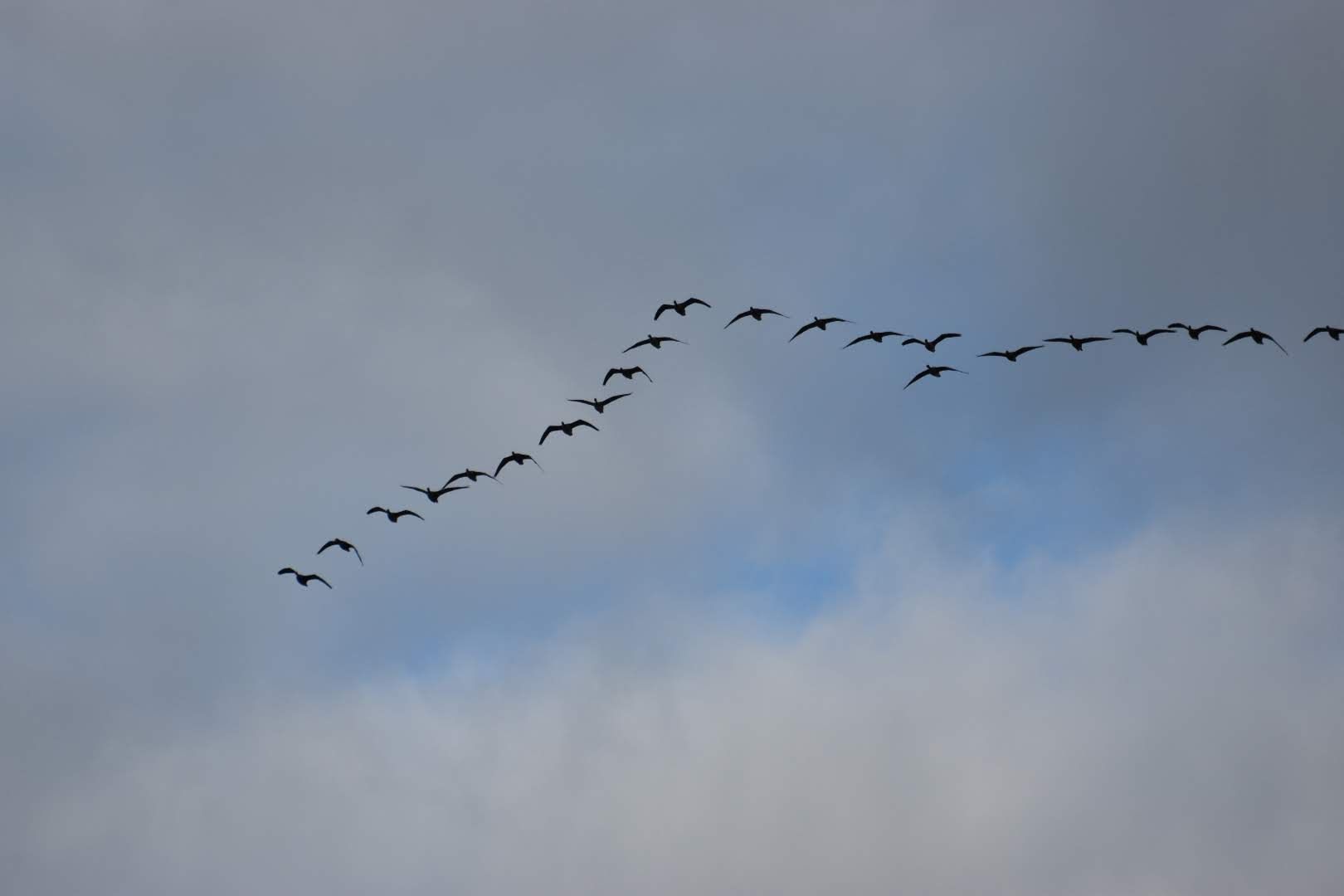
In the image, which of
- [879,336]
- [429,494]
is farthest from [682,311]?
[429,494]

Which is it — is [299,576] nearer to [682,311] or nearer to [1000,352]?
[682,311]

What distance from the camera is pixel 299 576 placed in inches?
5704

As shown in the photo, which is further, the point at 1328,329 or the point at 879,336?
the point at 879,336

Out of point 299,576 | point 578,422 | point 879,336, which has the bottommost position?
point 299,576

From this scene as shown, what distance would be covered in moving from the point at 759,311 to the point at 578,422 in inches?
806

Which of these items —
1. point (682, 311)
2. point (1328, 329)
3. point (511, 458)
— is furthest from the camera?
point (511, 458)

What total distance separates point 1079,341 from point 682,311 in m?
37.2

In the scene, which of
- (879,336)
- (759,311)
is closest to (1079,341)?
(879,336)

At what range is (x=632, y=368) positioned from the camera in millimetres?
145750

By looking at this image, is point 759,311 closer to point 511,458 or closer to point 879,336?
point 879,336

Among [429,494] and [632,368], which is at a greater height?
[632,368]

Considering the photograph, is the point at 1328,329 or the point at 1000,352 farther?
the point at 1000,352

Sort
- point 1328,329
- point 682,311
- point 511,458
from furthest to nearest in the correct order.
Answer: point 511,458 < point 682,311 < point 1328,329

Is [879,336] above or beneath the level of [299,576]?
above
